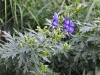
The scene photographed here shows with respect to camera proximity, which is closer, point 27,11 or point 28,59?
point 28,59

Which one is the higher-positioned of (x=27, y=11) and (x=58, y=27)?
(x=27, y=11)

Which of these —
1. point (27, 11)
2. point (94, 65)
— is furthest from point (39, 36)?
point (27, 11)

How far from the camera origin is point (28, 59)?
2.08m

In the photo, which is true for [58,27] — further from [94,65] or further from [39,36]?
[94,65]

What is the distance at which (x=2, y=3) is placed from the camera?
3.30 meters

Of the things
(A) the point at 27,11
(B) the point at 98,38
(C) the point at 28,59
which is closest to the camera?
(C) the point at 28,59

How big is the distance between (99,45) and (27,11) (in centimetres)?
116

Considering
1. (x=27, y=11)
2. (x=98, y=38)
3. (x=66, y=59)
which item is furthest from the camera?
(x=27, y=11)

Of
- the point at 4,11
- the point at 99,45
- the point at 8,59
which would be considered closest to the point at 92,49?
the point at 99,45

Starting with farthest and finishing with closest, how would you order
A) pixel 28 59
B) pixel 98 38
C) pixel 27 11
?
1. pixel 27 11
2. pixel 98 38
3. pixel 28 59

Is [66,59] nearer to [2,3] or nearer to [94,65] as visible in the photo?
[94,65]

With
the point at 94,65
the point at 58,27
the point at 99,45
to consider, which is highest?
the point at 58,27

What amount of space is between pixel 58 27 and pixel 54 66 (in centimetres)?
39

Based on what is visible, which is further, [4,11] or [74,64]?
[4,11]
